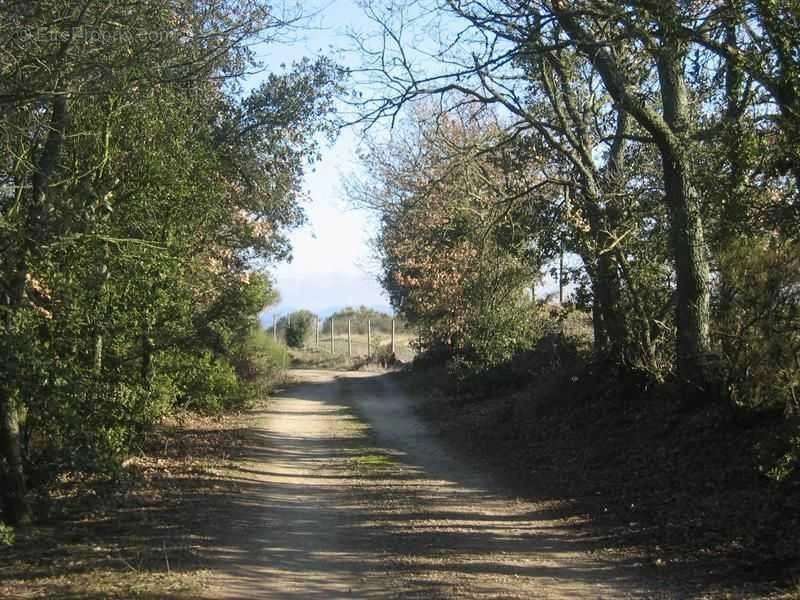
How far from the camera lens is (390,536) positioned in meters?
9.96

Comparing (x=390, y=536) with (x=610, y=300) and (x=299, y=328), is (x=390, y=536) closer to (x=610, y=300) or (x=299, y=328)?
(x=610, y=300)

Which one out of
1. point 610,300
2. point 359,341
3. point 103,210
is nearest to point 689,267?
point 610,300

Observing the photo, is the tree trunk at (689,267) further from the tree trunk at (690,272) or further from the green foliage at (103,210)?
the green foliage at (103,210)

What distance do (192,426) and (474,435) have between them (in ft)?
24.0

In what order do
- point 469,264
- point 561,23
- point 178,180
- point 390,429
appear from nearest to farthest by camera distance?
point 561,23, point 178,180, point 390,429, point 469,264

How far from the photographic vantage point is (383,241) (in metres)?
37.0

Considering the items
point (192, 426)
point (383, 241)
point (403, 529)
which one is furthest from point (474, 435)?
point (383, 241)

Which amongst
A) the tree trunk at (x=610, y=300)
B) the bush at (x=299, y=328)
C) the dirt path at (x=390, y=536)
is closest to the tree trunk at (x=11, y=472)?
the dirt path at (x=390, y=536)

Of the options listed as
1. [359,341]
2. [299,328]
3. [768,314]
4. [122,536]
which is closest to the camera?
[768,314]

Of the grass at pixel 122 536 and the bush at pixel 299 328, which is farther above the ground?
the bush at pixel 299 328

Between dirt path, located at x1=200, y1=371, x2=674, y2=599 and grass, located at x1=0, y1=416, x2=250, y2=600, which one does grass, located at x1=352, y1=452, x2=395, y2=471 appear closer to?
dirt path, located at x1=200, y1=371, x2=674, y2=599

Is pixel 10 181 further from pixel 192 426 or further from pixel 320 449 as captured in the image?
pixel 192 426

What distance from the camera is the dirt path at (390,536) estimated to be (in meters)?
7.89

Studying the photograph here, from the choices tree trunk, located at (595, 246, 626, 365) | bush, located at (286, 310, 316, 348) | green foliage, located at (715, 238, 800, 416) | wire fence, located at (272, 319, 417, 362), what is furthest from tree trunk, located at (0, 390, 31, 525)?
bush, located at (286, 310, 316, 348)
